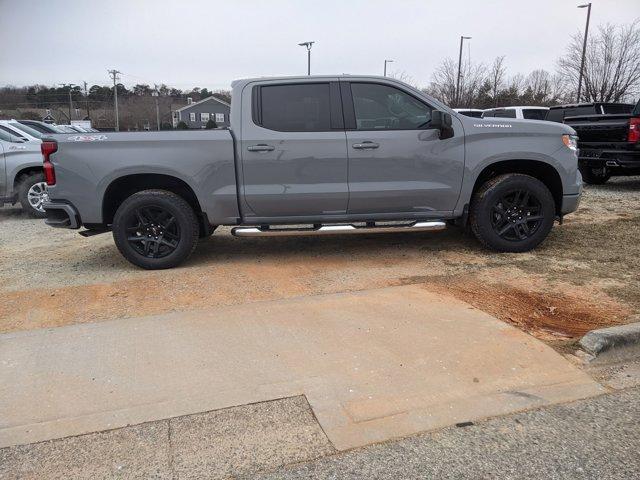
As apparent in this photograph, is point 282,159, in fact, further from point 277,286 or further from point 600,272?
point 600,272

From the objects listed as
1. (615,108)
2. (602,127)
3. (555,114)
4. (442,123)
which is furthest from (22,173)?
(615,108)

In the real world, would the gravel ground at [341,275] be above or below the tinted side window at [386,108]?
below

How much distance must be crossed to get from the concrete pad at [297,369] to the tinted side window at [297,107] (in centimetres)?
209

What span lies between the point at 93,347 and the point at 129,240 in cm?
197

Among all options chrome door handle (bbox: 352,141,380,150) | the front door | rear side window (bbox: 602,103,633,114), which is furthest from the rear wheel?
chrome door handle (bbox: 352,141,380,150)

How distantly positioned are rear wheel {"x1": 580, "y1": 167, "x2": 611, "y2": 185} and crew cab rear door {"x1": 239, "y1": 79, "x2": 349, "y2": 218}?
8109 mm

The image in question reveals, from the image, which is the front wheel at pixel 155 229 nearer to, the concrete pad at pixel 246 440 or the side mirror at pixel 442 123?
the side mirror at pixel 442 123

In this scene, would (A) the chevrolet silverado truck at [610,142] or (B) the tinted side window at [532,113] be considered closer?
(A) the chevrolet silverado truck at [610,142]

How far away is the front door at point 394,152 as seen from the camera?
18.2ft

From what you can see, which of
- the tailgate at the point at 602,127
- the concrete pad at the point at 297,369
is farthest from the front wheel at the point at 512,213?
the tailgate at the point at 602,127

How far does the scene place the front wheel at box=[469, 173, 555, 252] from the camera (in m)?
5.80

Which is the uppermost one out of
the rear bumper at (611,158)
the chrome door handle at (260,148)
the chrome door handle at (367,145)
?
the chrome door handle at (367,145)

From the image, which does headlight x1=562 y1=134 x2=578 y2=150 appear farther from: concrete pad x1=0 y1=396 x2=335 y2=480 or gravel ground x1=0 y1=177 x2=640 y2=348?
concrete pad x1=0 y1=396 x2=335 y2=480

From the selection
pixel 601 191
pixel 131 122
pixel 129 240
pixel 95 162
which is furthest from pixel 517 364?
pixel 131 122
